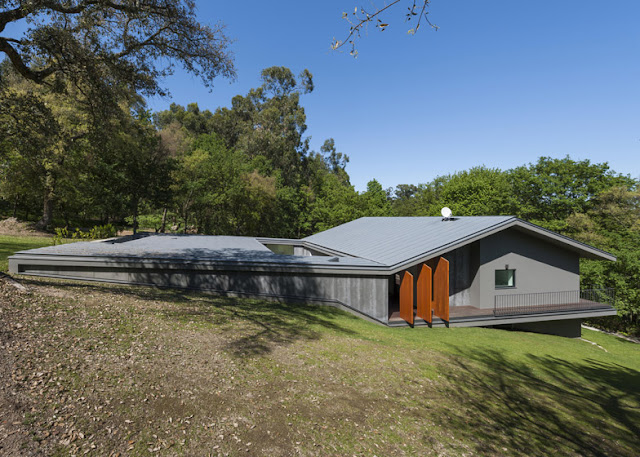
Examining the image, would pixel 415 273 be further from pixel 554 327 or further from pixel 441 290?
pixel 554 327

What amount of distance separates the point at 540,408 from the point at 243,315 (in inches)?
329

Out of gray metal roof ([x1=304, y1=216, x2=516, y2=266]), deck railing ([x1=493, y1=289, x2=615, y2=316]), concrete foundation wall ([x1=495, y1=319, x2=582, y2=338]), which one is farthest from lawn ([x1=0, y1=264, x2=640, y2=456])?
concrete foundation wall ([x1=495, y1=319, x2=582, y2=338])

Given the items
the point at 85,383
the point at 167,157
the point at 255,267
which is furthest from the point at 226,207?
the point at 85,383

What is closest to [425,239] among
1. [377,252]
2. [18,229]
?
[377,252]

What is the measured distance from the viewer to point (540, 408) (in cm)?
707

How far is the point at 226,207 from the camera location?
131 ft

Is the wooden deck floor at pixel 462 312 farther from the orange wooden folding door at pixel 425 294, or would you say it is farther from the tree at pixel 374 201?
the tree at pixel 374 201

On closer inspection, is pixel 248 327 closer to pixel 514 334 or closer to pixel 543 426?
pixel 543 426

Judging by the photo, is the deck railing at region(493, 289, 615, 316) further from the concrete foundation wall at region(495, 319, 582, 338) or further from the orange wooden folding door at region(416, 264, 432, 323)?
the orange wooden folding door at region(416, 264, 432, 323)

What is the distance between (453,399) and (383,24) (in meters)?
7.12

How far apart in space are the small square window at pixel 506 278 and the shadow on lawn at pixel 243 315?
8.64m

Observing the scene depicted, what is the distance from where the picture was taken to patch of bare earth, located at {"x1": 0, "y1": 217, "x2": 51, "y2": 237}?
92.8ft

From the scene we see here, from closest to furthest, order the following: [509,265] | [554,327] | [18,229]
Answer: [509,265], [554,327], [18,229]

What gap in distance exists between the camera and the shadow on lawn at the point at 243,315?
8797 millimetres
